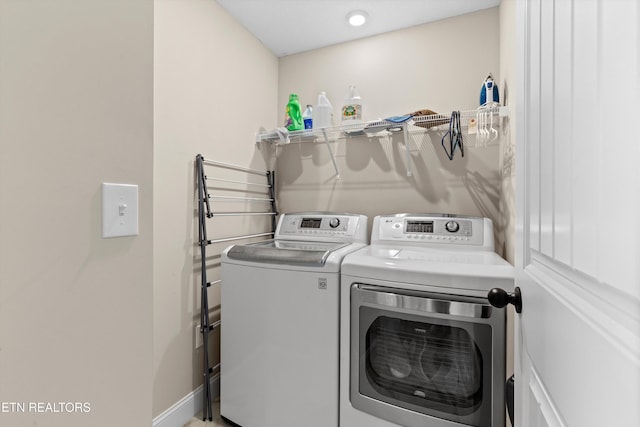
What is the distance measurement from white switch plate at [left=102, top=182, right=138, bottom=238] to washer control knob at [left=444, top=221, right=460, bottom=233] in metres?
1.58

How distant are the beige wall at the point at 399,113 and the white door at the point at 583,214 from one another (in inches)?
55.6

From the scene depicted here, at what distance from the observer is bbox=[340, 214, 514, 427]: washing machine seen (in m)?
1.11

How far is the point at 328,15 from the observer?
1.99 m

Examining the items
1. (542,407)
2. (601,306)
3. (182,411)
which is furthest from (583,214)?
(182,411)

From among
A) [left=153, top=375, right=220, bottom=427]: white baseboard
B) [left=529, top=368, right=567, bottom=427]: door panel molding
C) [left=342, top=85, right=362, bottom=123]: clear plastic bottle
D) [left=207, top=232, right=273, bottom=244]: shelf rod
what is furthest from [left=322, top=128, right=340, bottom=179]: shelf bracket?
[left=529, top=368, right=567, bottom=427]: door panel molding

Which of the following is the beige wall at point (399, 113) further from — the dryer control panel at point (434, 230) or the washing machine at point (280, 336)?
the washing machine at point (280, 336)

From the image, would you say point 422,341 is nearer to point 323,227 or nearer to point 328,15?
point 323,227

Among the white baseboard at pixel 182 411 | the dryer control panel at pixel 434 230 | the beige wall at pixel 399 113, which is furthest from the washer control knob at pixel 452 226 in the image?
the white baseboard at pixel 182 411

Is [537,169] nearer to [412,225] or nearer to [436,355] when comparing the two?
[436,355]

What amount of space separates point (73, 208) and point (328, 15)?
1.97 meters

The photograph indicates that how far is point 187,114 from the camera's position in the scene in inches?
67.3

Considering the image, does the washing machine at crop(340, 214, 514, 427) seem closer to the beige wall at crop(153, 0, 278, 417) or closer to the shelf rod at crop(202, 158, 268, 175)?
the beige wall at crop(153, 0, 278, 417)

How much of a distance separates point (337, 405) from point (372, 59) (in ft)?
7.30

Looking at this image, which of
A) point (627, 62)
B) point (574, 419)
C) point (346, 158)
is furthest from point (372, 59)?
point (574, 419)
